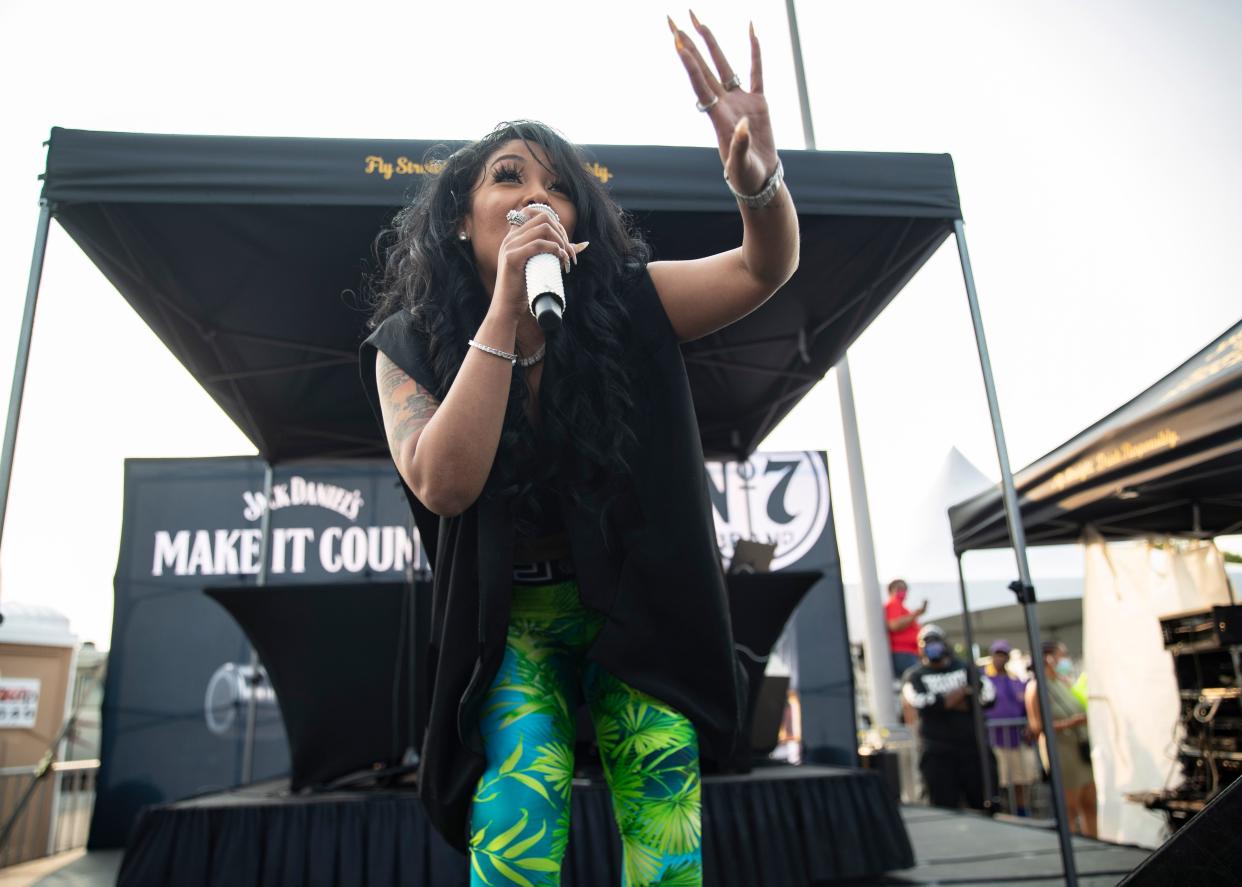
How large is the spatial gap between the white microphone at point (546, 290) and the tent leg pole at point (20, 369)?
2475 millimetres

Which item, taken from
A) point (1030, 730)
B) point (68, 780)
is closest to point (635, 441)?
point (68, 780)

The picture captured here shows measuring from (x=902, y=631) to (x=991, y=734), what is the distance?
1215mm

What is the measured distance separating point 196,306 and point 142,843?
2.35m

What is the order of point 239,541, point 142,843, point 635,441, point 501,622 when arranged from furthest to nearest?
point 239,541 → point 142,843 → point 635,441 → point 501,622

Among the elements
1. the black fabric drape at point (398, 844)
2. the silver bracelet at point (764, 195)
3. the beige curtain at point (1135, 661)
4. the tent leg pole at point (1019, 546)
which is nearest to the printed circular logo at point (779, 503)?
the beige curtain at point (1135, 661)

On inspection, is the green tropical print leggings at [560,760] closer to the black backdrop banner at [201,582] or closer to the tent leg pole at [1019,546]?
the tent leg pole at [1019,546]

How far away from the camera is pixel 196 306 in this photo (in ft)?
13.1

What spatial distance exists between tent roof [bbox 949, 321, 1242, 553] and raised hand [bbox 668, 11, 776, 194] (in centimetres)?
347

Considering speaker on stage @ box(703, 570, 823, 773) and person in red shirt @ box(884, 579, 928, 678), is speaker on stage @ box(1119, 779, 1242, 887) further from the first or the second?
person in red shirt @ box(884, 579, 928, 678)

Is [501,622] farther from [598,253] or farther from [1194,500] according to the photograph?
[1194,500]

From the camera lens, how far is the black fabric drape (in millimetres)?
3094

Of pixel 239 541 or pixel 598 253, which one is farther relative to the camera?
pixel 239 541

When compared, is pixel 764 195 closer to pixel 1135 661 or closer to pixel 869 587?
pixel 1135 661

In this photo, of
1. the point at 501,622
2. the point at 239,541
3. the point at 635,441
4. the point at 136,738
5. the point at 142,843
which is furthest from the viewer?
the point at 239,541
